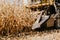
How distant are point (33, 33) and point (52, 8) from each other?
176cm

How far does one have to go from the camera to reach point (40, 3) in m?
11.1

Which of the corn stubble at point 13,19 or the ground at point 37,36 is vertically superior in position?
the corn stubble at point 13,19

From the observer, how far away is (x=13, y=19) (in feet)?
26.6

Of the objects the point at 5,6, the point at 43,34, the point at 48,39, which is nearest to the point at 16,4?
the point at 5,6

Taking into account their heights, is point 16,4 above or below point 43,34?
above

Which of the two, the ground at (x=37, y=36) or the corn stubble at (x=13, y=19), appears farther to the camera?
the corn stubble at (x=13, y=19)

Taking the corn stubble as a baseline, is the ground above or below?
below

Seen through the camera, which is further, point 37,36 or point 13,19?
point 13,19

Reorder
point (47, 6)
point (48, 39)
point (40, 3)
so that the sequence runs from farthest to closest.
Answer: point (40, 3) < point (47, 6) < point (48, 39)

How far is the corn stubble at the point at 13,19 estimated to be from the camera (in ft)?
26.1

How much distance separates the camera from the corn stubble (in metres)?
7.94

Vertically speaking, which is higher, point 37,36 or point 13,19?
point 13,19

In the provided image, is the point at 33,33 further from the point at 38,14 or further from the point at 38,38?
the point at 38,14

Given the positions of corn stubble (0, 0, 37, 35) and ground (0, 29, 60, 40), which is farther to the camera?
corn stubble (0, 0, 37, 35)
